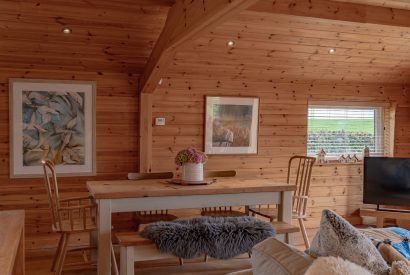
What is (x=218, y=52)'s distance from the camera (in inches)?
198

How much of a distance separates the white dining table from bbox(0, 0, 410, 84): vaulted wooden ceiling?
4.86 feet

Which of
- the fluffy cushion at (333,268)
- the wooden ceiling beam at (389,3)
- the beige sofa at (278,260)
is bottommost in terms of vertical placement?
the beige sofa at (278,260)

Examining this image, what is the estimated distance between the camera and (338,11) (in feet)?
14.3

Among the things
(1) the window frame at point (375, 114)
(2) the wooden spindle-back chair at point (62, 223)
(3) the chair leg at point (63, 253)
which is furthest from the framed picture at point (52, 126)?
(1) the window frame at point (375, 114)

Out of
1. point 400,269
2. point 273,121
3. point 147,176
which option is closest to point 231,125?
point 273,121

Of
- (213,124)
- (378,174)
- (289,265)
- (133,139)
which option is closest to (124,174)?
(133,139)

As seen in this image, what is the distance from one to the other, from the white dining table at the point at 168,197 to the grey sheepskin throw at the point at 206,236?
0.34 m

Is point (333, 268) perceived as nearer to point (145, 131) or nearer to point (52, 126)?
point (145, 131)

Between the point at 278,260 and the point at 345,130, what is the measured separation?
4867 mm

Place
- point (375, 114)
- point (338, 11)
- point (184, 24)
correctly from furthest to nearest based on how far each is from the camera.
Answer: point (375, 114) → point (338, 11) → point (184, 24)

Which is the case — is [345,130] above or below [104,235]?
above

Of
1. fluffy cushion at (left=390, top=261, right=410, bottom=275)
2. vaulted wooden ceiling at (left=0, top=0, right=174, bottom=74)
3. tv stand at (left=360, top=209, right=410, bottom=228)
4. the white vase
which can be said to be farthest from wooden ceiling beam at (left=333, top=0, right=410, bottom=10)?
fluffy cushion at (left=390, top=261, right=410, bottom=275)

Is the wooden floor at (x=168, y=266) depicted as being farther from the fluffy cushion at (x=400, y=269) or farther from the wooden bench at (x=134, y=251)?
the fluffy cushion at (x=400, y=269)

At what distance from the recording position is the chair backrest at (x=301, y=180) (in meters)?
4.77
